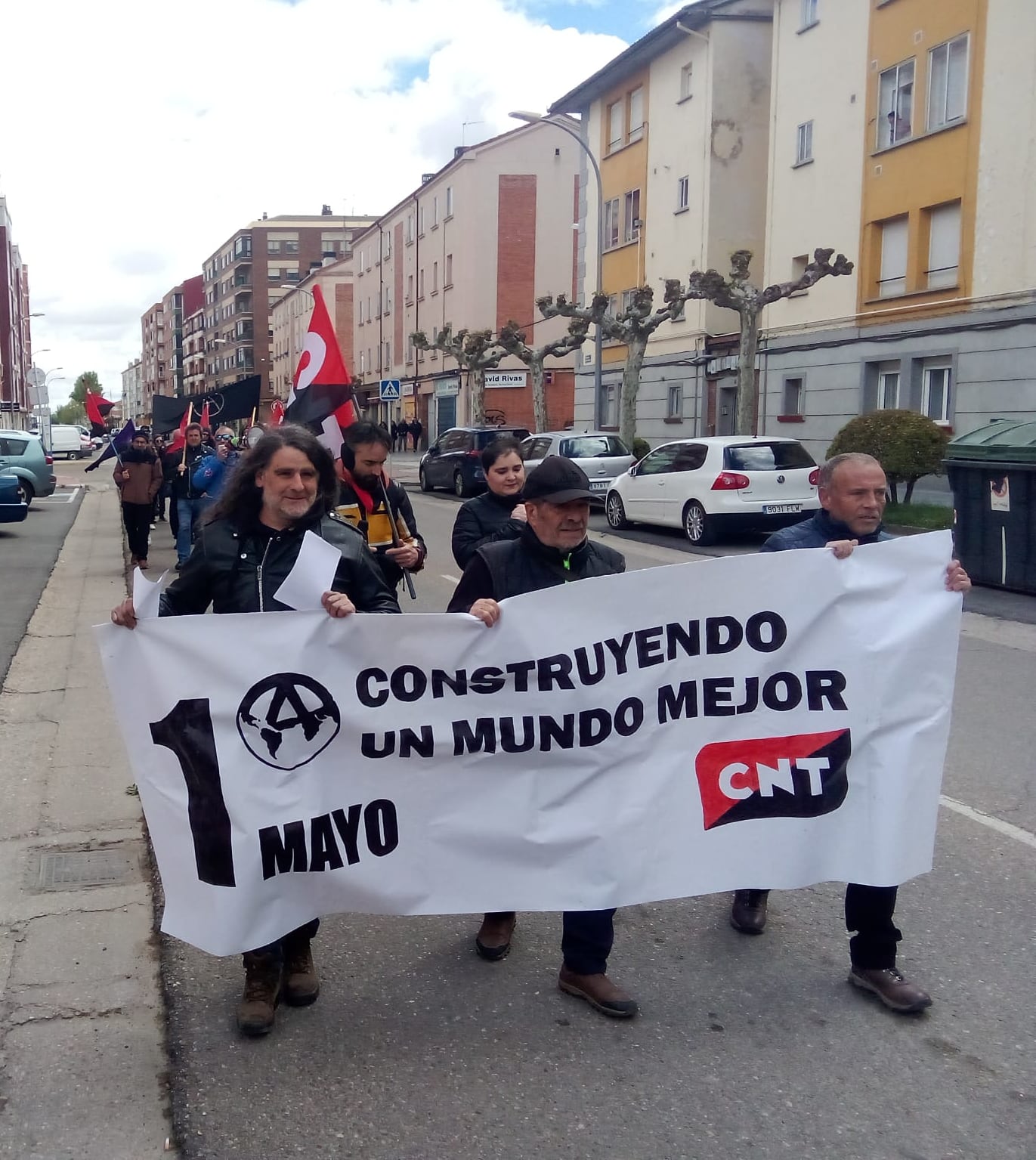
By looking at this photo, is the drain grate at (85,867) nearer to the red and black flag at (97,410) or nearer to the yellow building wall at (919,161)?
the red and black flag at (97,410)

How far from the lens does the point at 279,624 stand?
140 inches

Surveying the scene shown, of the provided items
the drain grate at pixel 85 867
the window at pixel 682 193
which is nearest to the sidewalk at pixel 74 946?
the drain grate at pixel 85 867

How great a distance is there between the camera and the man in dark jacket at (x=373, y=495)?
6.51 meters

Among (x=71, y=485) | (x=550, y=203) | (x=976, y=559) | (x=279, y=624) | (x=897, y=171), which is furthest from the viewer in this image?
(x=550, y=203)

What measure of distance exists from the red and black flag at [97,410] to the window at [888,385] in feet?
50.7

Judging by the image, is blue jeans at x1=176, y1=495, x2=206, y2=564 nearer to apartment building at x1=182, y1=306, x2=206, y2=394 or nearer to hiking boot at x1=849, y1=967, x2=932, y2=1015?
hiking boot at x1=849, y1=967, x2=932, y2=1015

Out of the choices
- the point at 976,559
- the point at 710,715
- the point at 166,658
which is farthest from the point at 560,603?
the point at 976,559

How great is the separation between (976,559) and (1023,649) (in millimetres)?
Result: 3557

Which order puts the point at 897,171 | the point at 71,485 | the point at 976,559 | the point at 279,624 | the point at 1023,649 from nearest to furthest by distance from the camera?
the point at 279,624, the point at 1023,649, the point at 976,559, the point at 897,171, the point at 71,485

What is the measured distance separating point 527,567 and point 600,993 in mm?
1316

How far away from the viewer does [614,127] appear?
121 feet

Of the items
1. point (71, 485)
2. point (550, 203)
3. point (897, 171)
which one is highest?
point (550, 203)

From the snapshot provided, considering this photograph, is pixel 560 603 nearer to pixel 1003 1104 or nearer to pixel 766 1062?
pixel 766 1062

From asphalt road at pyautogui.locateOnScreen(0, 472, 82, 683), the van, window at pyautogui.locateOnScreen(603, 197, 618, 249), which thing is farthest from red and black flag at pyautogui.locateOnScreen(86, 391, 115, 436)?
the van
